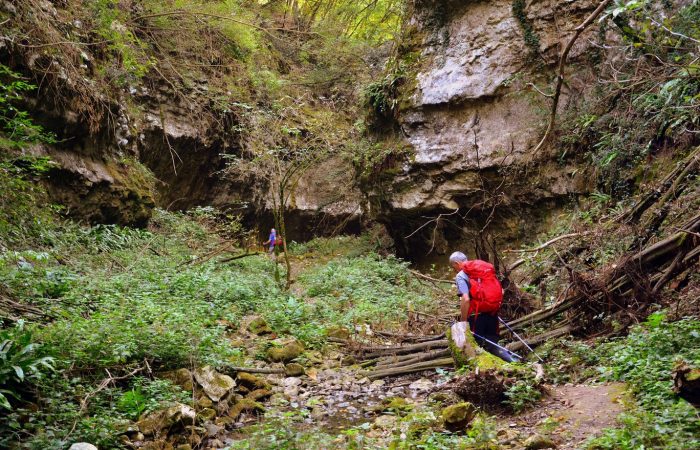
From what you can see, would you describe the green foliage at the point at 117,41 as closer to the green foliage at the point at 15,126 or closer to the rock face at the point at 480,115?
the green foliage at the point at 15,126

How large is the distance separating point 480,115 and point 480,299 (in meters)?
8.71

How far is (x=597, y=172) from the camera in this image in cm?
1161

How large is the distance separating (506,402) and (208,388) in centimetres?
323

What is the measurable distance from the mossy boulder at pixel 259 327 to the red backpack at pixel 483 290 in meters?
3.57

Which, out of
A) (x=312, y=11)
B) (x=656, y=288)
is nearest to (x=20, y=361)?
(x=656, y=288)

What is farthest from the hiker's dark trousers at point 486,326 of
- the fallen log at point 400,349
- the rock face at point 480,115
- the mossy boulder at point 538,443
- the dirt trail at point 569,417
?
the rock face at point 480,115

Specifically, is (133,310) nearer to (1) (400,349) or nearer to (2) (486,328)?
(1) (400,349)

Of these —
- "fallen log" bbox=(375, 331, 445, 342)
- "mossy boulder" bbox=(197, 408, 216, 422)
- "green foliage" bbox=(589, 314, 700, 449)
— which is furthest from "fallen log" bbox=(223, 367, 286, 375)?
"green foliage" bbox=(589, 314, 700, 449)

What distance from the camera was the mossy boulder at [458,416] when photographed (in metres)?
4.75

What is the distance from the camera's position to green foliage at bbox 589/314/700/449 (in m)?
3.42

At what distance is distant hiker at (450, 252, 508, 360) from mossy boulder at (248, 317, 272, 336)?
11.5 ft

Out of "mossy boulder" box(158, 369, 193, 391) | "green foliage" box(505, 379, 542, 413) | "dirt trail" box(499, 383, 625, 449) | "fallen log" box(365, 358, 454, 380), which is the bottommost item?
"dirt trail" box(499, 383, 625, 449)

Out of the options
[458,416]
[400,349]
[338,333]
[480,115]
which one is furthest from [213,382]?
[480,115]

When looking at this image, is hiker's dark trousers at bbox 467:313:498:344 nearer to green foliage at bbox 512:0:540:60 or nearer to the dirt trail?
the dirt trail
